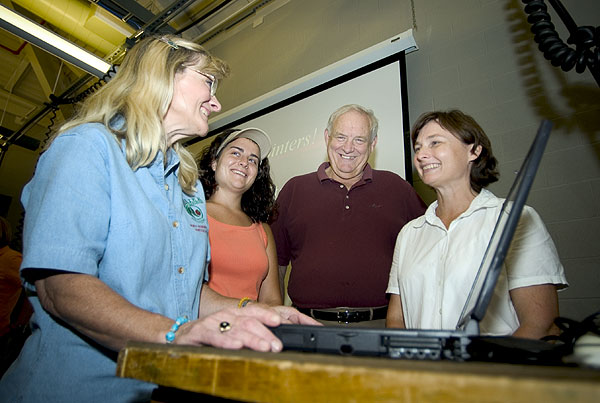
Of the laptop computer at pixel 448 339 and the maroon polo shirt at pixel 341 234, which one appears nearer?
the laptop computer at pixel 448 339

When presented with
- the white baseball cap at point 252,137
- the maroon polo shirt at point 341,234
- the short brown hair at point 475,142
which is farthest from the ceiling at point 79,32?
the short brown hair at point 475,142

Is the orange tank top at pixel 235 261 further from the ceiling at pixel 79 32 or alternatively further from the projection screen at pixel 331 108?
the ceiling at pixel 79 32

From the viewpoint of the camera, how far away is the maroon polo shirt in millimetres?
1717

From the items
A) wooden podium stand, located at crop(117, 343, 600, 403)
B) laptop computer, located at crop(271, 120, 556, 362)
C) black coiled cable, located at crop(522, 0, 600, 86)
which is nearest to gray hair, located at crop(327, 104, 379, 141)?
black coiled cable, located at crop(522, 0, 600, 86)

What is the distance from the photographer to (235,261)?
1586 millimetres

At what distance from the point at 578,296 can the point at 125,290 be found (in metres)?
2.09

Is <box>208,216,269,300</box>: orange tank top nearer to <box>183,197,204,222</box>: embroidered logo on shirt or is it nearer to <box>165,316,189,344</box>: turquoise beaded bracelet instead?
<box>183,197,204,222</box>: embroidered logo on shirt

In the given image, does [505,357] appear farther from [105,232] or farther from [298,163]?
[298,163]

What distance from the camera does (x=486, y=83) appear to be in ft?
7.52

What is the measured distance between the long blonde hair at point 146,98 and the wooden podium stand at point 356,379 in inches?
24.5

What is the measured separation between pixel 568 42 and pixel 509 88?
97 centimetres

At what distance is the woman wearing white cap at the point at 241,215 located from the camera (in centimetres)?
158

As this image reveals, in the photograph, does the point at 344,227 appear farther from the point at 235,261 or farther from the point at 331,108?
the point at 331,108

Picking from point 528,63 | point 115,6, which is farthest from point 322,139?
point 115,6
